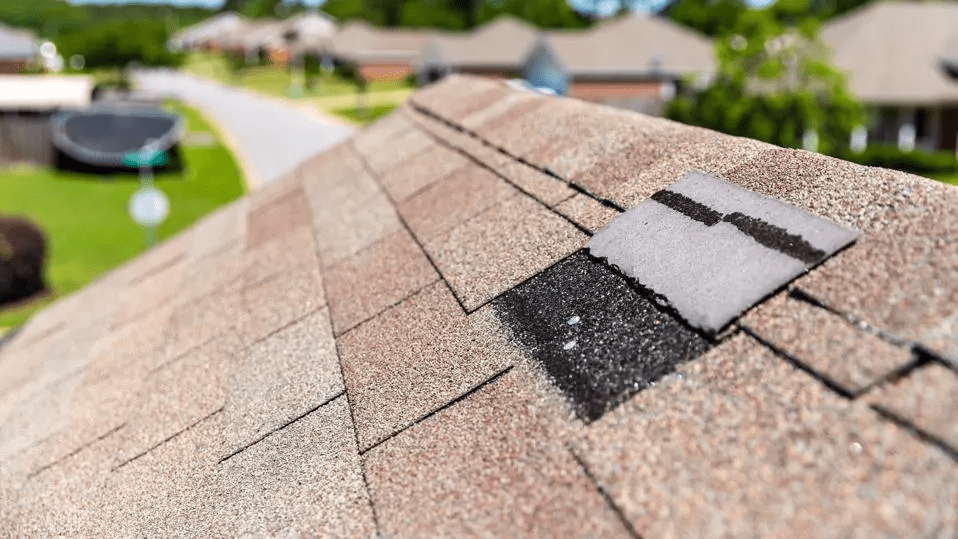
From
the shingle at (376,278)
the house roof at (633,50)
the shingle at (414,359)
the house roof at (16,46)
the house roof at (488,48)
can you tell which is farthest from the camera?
the house roof at (16,46)

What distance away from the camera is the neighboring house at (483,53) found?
5878cm

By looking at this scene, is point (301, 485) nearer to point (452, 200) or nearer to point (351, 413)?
point (351, 413)

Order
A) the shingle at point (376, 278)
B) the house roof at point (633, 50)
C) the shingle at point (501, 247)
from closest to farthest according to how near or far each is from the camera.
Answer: the shingle at point (501, 247), the shingle at point (376, 278), the house roof at point (633, 50)

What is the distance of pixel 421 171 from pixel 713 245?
354cm

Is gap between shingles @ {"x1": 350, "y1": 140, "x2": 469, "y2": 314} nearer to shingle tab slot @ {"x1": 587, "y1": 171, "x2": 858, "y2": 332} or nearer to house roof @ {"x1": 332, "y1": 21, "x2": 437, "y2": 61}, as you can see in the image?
shingle tab slot @ {"x1": 587, "y1": 171, "x2": 858, "y2": 332}

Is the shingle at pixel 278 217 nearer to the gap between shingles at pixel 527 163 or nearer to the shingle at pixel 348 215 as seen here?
the shingle at pixel 348 215

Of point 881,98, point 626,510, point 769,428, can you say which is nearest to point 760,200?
point 769,428

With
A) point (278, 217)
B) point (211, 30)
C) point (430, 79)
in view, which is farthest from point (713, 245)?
point (211, 30)

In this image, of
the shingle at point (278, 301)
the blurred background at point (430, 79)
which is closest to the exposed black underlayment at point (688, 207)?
the shingle at point (278, 301)

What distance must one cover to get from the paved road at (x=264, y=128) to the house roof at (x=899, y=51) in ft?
76.5

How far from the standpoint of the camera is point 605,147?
446cm

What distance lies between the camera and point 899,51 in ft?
118

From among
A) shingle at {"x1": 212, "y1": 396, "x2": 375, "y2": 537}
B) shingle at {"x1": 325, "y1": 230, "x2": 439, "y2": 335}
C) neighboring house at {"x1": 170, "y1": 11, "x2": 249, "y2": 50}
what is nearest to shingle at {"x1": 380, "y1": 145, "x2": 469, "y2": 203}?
shingle at {"x1": 325, "y1": 230, "x2": 439, "y2": 335}

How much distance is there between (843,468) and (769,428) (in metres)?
0.21
